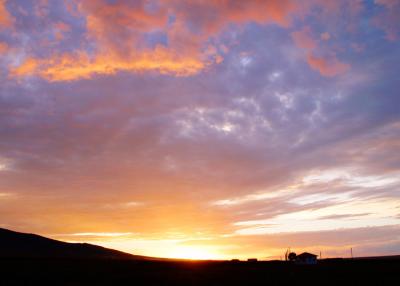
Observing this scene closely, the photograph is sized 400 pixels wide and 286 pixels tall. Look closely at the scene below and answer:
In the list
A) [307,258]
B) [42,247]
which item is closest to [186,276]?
[307,258]

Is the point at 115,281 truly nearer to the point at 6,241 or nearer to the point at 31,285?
the point at 31,285

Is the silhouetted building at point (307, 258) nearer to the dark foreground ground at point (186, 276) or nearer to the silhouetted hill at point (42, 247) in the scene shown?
the dark foreground ground at point (186, 276)

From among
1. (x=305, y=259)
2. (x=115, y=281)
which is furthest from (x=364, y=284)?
(x=305, y=259)

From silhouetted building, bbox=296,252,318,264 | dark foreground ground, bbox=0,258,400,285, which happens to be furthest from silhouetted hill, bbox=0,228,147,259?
dark foreground ground, bbox=0,258,400,285

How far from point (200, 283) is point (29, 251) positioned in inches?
5230

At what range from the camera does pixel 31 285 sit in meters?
38.2

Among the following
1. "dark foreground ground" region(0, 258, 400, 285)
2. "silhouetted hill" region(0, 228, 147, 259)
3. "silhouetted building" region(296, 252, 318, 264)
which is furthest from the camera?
"silhouetted hill" region(0, 228, 147, 259)

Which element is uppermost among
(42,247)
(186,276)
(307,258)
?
(42,247)

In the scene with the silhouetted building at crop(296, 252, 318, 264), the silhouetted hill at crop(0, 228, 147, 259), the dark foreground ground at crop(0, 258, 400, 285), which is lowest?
the dark foreground ground at crop(0, 258, 400, 285)

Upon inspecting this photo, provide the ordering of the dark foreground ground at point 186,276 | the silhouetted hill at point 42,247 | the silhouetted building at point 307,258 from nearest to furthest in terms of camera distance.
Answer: the dark foreground ground at point 186,276 → the silhouetted building at point 307,258 → the silhouetted hill at point 42,247

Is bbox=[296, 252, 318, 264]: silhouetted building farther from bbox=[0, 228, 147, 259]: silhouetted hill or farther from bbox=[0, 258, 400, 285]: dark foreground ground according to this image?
bbox=[0, 228, 147, 259]: silhouetted hill

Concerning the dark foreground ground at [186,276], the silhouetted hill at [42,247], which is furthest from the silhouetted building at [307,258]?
the silhouetted hill at [42,247]

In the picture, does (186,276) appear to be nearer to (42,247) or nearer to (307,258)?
(307,258)

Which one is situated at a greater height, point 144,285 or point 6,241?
point 6,241
